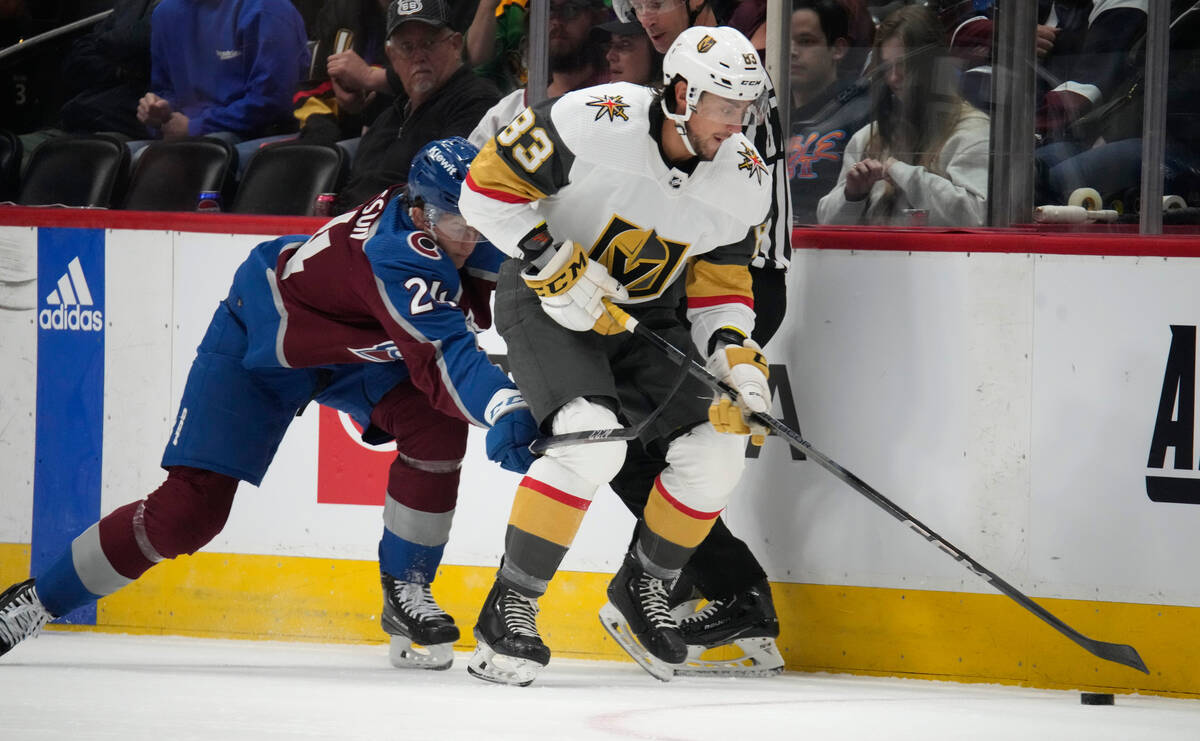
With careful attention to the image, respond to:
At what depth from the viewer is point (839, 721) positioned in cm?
240

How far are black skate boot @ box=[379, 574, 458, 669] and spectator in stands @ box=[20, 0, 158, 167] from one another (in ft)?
7.04

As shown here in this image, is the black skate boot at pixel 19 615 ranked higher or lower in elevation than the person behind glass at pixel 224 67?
lower

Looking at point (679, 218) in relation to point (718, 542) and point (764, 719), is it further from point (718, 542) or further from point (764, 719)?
point (764, 719)

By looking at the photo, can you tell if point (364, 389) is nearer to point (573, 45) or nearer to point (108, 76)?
point (573, 45)

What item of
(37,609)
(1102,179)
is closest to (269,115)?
(37,609)

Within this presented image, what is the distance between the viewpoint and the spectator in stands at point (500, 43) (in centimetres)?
374

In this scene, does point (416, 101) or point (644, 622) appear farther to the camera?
point (416, 101)

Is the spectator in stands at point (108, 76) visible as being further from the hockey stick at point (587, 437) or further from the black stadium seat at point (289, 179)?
the hockey stick at point (587, 437)

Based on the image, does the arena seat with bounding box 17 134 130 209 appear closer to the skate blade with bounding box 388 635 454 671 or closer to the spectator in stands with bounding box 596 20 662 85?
the spectator in stands with bounding box 596 20 662 85

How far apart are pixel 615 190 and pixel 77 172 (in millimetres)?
2320

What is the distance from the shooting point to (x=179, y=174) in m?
4.28

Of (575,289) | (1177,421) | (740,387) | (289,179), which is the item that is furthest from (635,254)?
(289,179)

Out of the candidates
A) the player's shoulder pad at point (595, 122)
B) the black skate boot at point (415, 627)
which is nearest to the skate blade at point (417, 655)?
the black skate boot at point (415, 627)

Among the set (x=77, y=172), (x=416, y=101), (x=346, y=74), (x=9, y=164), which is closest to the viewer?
(x=416, y=101)
